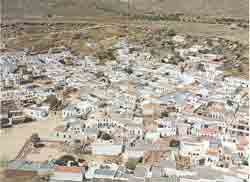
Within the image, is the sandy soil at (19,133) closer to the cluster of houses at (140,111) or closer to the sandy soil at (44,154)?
the cluster of houses at (140,111)

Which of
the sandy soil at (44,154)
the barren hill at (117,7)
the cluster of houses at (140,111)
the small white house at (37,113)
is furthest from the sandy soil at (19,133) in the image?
the barren hill at (117,7)

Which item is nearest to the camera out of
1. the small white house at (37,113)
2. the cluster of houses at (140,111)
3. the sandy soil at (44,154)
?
the cluster of houses at (140,111)

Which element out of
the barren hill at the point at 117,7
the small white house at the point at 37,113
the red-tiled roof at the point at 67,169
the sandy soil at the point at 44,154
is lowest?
the sandy soil at the point at 44,154

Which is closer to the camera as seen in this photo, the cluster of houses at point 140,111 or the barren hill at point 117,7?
the cluster of houses at point 140,111

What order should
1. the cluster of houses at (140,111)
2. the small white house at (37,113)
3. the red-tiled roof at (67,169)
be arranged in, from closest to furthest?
the red-tiled roof at (67,169)
the cluster of houses at (140,111)
the small white house at (37,113)

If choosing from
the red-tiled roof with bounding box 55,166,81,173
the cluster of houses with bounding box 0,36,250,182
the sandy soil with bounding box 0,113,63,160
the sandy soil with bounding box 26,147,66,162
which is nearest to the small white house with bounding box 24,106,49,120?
the cluster of houses with bounding box 0,36,250,182

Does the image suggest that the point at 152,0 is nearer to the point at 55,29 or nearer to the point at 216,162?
the point at 55,29

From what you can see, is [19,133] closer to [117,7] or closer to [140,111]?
[140,111]

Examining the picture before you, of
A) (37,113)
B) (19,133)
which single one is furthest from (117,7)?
(19,133)

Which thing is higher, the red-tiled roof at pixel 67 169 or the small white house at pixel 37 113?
the small white house at pixel 37 113
